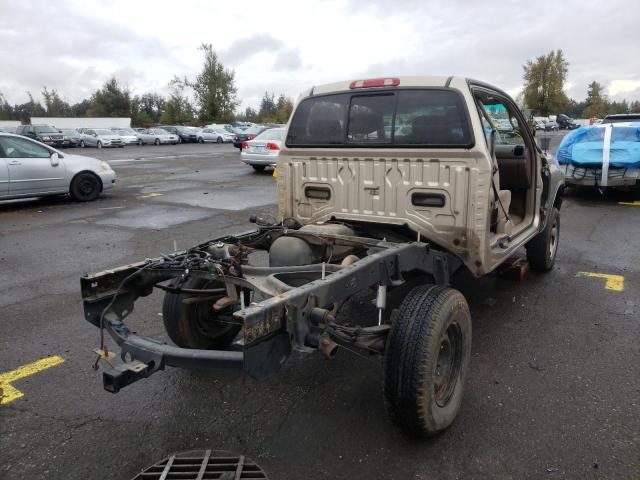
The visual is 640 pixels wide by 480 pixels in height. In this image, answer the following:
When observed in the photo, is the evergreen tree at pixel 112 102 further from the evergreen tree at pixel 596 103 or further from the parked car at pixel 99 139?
the evergreen tree at pixel 596 103

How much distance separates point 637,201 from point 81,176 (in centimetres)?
1264

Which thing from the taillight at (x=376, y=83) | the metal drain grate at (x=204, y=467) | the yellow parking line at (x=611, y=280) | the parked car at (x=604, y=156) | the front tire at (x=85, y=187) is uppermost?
the taillight at (x=376, y=83)

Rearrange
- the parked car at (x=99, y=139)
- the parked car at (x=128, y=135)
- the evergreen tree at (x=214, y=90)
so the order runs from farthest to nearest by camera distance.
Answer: the evergreen tree at (x=214, y=90)
the parked car at (x=128, y=135)
the parked car at (x=99, y=139)

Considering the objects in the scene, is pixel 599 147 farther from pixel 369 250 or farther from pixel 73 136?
pixel 73 136

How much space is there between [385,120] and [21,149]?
31.3 ft

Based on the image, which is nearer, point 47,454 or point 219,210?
point 47,454

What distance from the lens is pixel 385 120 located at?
4195 millimetres

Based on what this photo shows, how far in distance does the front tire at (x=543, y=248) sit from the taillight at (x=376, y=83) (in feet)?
8.80

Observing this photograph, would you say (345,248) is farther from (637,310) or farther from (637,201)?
(637,201)

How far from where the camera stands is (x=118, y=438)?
3.02 m

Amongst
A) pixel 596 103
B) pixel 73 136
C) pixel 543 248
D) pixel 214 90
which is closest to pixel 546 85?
pixel 596 103

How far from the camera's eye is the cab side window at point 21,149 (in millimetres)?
10523

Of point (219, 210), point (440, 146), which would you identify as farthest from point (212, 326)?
point (219, 210)

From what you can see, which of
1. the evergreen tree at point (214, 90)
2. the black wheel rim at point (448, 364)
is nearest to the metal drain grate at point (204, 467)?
the black wheel rim at point (448, 364)
